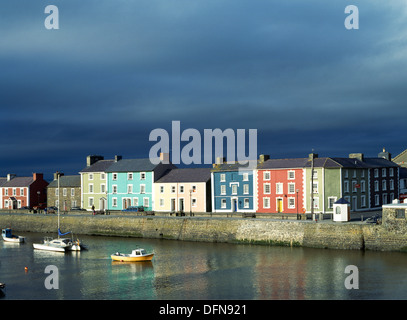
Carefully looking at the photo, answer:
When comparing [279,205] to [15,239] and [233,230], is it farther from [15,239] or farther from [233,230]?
[15,239]

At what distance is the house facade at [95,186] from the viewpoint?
278 feet

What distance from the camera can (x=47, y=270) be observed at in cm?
4597

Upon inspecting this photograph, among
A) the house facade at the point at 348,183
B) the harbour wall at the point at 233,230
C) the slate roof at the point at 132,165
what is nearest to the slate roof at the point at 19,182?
the harbour wall at the point at 233,230

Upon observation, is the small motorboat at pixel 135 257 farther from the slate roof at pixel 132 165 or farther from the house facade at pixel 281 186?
the slate roof at pixel 132 165

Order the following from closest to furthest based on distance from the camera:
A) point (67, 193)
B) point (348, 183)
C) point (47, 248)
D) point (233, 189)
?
point (47, 248)
point (348, 183)
point (233, 189)
point (67, 193)

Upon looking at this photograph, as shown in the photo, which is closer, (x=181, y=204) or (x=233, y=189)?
(x=233, y=189)

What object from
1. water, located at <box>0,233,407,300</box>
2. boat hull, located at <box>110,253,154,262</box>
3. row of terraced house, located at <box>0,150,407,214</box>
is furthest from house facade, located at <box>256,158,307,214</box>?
boat hull, located at <box>110,253,154,262</box>

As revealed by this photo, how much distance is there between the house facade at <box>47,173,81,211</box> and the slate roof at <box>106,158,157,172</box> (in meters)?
8.56

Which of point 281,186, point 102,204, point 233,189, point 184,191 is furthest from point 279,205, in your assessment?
point 102,204

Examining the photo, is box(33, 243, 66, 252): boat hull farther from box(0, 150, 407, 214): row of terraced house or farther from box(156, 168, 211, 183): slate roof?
box(156, 168, 211, 183): slate roof

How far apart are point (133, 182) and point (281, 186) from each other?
82.8 feet

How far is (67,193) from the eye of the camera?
90.0 m
